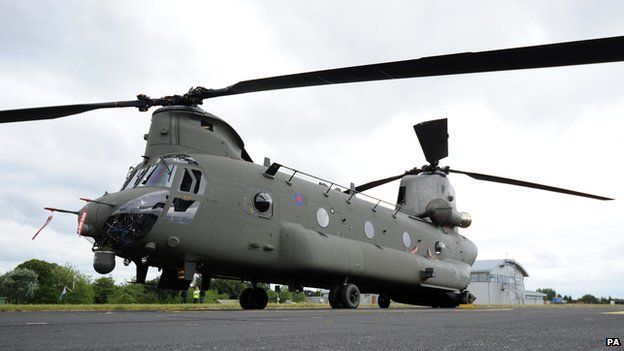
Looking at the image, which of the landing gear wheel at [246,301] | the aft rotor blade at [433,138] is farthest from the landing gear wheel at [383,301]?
the landing gear wheel at [246,301]

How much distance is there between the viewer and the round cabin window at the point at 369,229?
19.2 m

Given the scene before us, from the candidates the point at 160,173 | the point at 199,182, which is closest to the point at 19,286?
the point at 160,173

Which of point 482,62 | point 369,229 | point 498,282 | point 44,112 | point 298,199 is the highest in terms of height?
point 44,112

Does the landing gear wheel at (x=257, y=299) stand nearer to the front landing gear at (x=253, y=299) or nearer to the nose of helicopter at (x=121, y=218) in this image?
the front landing gear at (x=253, y=299)

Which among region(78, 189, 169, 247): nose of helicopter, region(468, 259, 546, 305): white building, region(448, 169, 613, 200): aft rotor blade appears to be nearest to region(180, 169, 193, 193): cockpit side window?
region(78, 189, 169, 247): nose of helicopter

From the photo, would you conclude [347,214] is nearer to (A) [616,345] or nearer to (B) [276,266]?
(B) [276,266]

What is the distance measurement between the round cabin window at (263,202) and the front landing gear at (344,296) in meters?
3.72

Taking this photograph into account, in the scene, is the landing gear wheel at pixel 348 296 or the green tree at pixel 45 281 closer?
the landing gear wheel at pixel 348 296

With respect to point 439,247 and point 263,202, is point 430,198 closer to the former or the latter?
point 439,247

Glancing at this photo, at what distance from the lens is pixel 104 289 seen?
66.8m

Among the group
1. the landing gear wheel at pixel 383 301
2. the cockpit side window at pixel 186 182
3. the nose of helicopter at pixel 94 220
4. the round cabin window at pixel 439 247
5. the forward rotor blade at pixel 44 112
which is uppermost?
the forward rotor blade at pixel 44 112

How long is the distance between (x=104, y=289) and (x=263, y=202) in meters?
59.4

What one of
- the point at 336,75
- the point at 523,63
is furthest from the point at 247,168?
the point at 523,63

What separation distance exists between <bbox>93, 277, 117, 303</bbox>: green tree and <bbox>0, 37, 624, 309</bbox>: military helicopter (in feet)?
173
